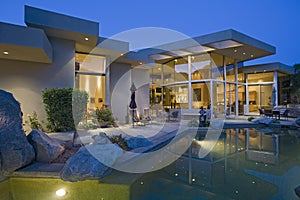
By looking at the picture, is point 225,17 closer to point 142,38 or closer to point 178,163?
point 142,38

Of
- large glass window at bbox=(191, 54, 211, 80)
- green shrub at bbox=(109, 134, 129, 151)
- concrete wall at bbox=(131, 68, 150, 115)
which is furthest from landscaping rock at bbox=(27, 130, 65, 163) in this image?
large glass window at bbox=(191, 54, 211, 80)

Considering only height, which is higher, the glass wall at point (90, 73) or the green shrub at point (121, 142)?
the glass wall at point (90, 73)

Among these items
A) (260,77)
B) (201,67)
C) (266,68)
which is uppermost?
(266,68)

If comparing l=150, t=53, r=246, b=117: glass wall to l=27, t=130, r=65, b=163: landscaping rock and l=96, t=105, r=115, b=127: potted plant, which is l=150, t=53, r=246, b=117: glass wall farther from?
l=27, t=130, r=65, b=163: landscaping rock

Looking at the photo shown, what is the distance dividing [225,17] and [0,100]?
101 m

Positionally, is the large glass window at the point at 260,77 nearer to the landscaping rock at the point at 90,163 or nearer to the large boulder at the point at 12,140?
the landscaping rock at the point at 90,163

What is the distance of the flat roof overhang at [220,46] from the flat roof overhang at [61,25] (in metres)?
4.57

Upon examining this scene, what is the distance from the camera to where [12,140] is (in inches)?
175

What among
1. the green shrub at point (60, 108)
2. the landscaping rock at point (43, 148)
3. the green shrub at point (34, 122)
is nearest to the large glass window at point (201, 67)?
the green shrub at point (60, 108)

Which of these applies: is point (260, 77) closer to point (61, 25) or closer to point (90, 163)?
point (61, 25)

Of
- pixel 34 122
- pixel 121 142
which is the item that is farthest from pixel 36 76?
pixel 121 142

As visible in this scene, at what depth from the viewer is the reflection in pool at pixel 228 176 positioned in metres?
3.78

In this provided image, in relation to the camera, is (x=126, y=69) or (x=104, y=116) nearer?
(x=104, y=116)

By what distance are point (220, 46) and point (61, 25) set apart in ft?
28.6
